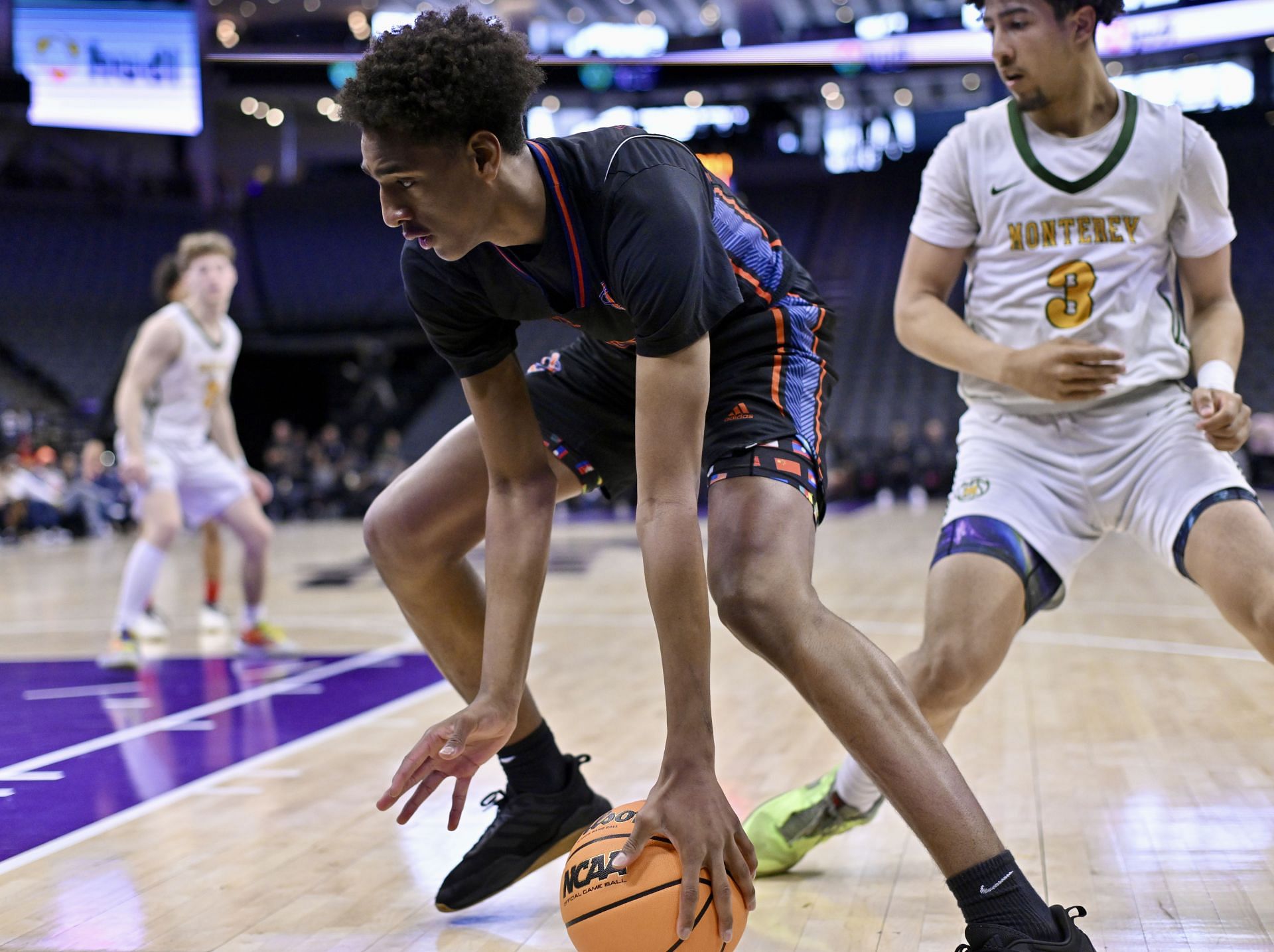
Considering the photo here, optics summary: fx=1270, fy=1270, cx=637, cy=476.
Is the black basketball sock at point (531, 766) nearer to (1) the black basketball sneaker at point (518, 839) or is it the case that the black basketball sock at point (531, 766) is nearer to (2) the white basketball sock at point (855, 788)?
(1) the black basketball sneaker at point (518, 839)

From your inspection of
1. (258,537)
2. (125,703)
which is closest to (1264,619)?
(125,703)

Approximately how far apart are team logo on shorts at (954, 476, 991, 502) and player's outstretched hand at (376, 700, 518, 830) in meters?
→ 1.15

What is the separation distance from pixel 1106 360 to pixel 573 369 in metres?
1.10

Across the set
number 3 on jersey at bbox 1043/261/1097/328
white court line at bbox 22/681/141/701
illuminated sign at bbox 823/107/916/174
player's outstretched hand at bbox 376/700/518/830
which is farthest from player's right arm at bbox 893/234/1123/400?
illuminated sign at bbox 823/107/916/174

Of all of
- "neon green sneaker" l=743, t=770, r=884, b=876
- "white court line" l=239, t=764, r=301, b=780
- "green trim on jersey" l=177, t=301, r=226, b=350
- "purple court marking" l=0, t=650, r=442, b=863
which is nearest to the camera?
"neon green sneaker" l=743, t=770, r=884, b=876

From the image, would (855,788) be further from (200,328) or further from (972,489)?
(200,328)

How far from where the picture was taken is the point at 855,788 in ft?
9.50

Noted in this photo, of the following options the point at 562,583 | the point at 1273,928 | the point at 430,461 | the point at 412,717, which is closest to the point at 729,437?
the point at 430,461

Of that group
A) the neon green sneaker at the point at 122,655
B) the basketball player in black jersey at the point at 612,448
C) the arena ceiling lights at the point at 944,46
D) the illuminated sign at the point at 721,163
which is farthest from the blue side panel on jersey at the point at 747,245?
the illuminated sign at the point at 721,163

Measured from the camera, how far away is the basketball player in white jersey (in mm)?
6398

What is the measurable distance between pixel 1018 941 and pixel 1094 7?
194cm

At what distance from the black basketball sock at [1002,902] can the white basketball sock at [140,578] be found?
514 cm

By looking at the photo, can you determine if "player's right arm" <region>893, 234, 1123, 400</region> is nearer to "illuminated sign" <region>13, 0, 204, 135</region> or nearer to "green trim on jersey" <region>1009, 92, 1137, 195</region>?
"green trim on jersey" <region>1009, 92, 1137, 195</region>

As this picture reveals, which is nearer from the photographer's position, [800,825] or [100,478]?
[800,825]
